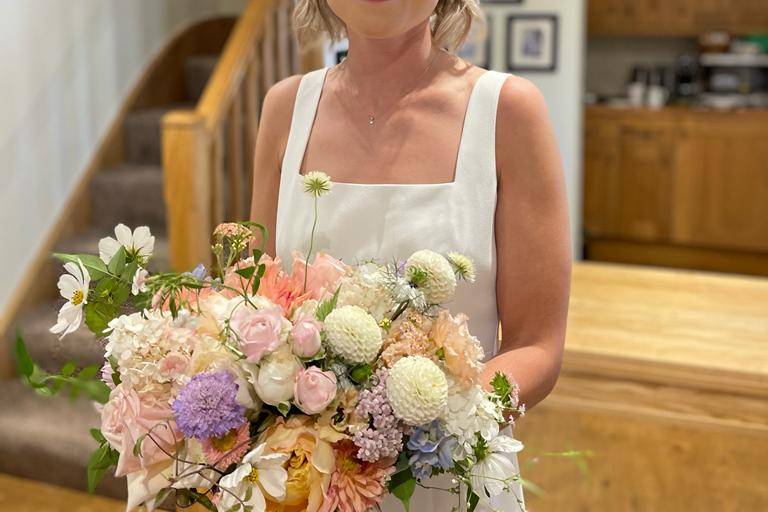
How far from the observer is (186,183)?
10.8 feet

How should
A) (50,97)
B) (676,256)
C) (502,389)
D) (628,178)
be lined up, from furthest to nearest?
(676,256)
(628,178)
(50,97)
(502,389)

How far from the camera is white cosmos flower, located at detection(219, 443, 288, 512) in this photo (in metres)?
0.83

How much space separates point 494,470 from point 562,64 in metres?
5.51

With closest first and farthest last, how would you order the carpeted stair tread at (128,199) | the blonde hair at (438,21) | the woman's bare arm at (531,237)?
the woman's bare arm at (531,237), the blonde hair at (438,21), the carpeted stair tread at (128,199)

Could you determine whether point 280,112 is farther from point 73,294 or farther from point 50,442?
point 50,442

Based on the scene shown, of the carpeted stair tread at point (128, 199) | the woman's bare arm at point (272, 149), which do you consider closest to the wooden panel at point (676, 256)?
the carpeted stair tread at point (128, 199)

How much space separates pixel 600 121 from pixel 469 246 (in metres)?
6.11

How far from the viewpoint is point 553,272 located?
1115 millimetres

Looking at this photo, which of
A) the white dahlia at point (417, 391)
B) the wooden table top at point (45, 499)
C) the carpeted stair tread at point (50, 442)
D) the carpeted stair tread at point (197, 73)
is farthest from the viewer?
the carpeted stair tread at point (197, 73)

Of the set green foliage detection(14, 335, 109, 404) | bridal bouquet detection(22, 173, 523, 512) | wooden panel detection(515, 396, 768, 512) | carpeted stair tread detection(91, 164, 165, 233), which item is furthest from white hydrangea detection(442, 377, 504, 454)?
carpeted stair tread detection(91, 164, 165, 233)

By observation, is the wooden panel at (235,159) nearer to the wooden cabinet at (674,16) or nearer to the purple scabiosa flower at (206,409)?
the purple scabiosa flower at (206,409)

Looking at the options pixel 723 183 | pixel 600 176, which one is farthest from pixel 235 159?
pixel 723 183

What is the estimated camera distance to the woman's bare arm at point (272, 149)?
129cm

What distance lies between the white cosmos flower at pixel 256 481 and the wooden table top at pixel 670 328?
2.05 metres
